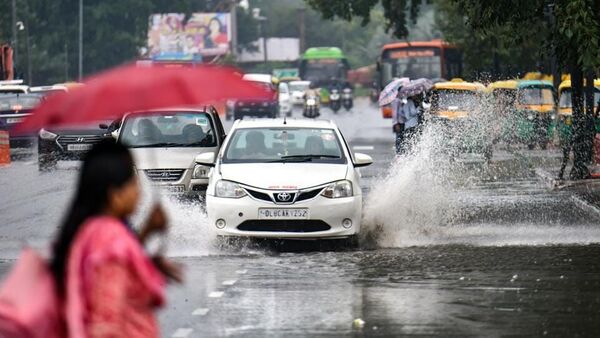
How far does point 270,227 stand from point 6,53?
46.3m

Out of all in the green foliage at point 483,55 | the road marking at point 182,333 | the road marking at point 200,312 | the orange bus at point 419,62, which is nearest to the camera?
the road marking at point 182,333

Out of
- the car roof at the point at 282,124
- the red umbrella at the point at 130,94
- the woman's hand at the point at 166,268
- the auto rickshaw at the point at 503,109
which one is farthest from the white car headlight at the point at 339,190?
the auto rickshaw at the point at 503,109

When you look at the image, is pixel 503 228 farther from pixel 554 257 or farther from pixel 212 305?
pixel 212 305

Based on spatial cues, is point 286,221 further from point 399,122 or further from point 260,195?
point 399,122

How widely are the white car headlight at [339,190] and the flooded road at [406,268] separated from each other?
1.86ft

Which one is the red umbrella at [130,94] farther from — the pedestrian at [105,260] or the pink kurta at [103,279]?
the pink kurta at [103,279]

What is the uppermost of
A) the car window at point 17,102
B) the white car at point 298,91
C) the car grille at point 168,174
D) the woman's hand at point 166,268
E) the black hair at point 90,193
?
the black hair at point 90,193

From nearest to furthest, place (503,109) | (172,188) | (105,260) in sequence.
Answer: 1. (105,260)
2. (172,188)
3. (503,109)

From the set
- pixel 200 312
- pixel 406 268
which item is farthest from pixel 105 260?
pixel 406 268

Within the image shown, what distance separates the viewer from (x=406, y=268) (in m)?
13.9

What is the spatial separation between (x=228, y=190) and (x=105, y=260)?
10.1 m

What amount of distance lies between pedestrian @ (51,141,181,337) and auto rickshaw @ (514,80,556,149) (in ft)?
106

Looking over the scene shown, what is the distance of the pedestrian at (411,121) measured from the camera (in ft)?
87.5

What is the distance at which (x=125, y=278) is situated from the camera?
538 cm
